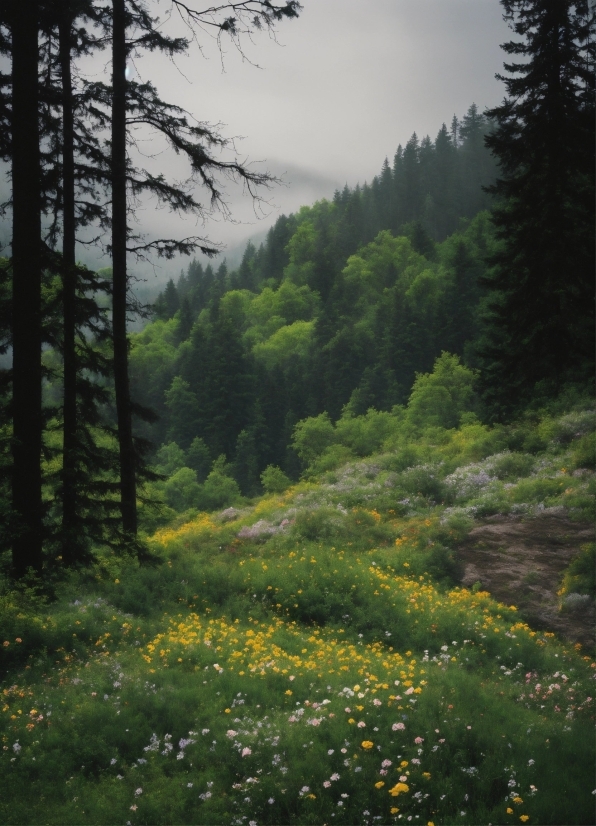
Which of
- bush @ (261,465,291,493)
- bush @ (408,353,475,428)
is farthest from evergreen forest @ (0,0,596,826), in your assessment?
bush @ (261,465,291,493)

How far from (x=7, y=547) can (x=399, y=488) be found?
10.8m

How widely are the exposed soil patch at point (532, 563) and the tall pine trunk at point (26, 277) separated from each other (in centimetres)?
743

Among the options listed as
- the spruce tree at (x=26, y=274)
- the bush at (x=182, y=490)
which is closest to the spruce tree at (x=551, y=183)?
the spruce tree at (x=26, y=274)

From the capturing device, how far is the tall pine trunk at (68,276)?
10.1 meters

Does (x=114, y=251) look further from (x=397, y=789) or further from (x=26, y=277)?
(x=397, y=789)

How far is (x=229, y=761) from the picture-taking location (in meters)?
4.82

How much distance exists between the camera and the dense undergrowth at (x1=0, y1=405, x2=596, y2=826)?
172 inches

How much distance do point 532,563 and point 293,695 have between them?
653 centimetres

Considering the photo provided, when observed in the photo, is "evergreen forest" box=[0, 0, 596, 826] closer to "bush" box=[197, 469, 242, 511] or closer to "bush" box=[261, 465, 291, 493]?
"bush" box=[197, 469, 242, 511]

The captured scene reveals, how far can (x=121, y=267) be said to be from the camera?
11.4 metres

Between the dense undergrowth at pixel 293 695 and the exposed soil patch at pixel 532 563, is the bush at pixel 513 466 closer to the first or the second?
the exposed soil patch at pixel 532 563

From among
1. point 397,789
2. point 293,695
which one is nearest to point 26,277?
point 293,695

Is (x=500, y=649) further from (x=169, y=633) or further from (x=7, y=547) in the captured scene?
(x=7, y=547)

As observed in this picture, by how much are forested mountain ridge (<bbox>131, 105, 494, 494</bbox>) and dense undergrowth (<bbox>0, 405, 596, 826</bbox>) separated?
36.8m
